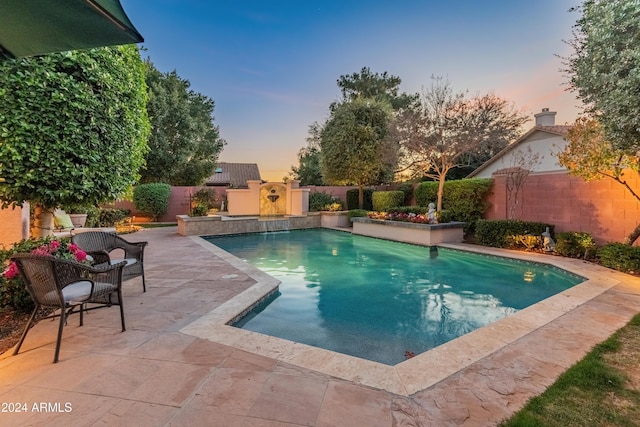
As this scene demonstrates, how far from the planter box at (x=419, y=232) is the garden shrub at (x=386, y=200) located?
2.55 metres

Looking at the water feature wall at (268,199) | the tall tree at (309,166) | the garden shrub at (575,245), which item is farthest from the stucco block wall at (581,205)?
the tall tree at (309,166)

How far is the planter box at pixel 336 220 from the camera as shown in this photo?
15836 mm

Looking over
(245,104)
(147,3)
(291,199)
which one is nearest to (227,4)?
(147,3)

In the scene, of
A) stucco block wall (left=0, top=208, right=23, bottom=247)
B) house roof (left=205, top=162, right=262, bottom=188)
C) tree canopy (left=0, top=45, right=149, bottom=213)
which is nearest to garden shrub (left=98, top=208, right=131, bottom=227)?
stucco block wall (left=0, top=208, right=23, bottom=247)

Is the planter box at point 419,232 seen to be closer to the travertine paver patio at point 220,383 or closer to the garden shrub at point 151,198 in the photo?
the travertine paver patio at point 220,383

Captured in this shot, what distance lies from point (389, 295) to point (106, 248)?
466cm

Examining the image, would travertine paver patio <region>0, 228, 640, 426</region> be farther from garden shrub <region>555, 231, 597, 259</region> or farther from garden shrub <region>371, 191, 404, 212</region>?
garden shrub <region>371, 191, 404, 212</region>

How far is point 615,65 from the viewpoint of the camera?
488cm

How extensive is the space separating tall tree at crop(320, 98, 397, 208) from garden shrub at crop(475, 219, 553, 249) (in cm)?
754

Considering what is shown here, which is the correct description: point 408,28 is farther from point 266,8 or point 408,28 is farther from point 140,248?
point 140,248

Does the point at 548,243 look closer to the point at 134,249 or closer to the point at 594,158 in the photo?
the point at 594,158

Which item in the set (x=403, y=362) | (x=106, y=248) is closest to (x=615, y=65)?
(x=403, y=362)

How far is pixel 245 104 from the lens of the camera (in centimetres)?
1683

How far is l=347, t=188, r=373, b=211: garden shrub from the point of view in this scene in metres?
18.0
